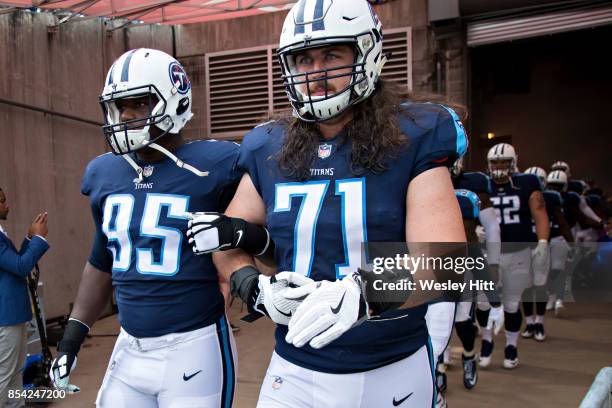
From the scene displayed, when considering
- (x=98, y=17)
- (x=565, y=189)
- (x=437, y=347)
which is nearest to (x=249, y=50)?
(x=98, y=17)

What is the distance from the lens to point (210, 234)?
1.64 m

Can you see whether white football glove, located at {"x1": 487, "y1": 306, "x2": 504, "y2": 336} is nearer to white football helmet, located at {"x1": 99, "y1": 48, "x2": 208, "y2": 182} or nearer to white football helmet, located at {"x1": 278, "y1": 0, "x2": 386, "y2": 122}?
white football helmet, located at {"x1": 99, "y1": 48, "x2": 208, "y2": 182}

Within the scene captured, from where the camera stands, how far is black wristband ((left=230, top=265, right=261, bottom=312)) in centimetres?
156

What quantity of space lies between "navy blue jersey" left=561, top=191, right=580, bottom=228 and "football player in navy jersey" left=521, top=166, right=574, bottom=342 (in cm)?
96

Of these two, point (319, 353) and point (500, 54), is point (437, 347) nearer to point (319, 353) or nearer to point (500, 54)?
point (319, 353)

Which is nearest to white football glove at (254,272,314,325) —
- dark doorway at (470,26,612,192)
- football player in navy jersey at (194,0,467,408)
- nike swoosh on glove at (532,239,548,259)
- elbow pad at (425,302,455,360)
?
football player in navy jersey at (194,0,467,408)

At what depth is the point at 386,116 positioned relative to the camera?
5.39 feet

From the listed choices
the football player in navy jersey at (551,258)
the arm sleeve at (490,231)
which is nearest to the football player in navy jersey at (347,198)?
the arm sleeve at (490,231)

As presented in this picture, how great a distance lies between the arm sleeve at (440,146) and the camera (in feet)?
5.00

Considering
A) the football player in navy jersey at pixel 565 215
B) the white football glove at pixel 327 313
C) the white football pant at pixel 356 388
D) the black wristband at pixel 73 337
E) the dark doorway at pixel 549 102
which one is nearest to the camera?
the white football glove at pixel 327 313

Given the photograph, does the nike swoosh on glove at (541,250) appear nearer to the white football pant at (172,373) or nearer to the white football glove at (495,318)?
the white football glove at (495,318)

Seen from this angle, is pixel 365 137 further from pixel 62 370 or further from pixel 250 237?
pixel 62 370

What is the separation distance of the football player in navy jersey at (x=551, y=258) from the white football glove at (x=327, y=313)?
486cm

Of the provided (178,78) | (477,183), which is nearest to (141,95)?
(178,78)
